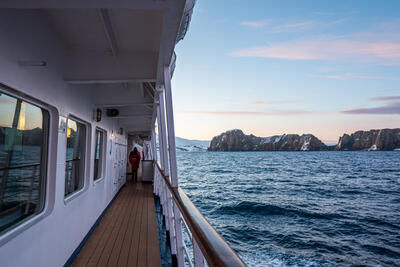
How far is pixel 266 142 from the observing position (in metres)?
89.7

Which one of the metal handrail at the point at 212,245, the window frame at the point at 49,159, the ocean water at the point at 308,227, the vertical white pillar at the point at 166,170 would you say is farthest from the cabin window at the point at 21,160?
the ocean water at the point at 308,227

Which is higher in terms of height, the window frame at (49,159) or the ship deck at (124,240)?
the window frame at (49,159)

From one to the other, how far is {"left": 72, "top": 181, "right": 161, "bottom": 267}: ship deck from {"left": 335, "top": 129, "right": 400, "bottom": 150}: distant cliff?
89194 mm

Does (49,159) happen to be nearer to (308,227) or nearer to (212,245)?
(212,245)

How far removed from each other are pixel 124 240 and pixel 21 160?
1731 mm

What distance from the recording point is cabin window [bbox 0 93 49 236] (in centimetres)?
138

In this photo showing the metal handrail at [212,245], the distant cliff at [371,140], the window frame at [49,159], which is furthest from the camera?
the distant cliff at [371,140]

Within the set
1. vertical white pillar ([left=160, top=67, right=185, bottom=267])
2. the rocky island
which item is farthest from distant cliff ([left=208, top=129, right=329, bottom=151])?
vertical white pillar ([left=160, top=67, right=185, bottom=267])

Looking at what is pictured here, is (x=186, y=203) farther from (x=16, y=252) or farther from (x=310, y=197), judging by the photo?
(x=310, y=197)

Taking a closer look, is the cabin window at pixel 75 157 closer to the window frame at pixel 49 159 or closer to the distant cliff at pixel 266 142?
the window frame at pixel 49 159

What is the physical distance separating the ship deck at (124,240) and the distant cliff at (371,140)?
89.2 meters

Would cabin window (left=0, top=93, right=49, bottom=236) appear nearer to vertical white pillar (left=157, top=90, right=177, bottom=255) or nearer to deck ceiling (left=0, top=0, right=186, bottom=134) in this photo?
deck ceiling (left=0, top=0, right=186, bottom=134)

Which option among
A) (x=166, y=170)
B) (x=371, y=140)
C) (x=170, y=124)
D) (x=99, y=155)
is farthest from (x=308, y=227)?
(x=371, y=140)

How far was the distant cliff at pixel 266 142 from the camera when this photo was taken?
86.2 metres
